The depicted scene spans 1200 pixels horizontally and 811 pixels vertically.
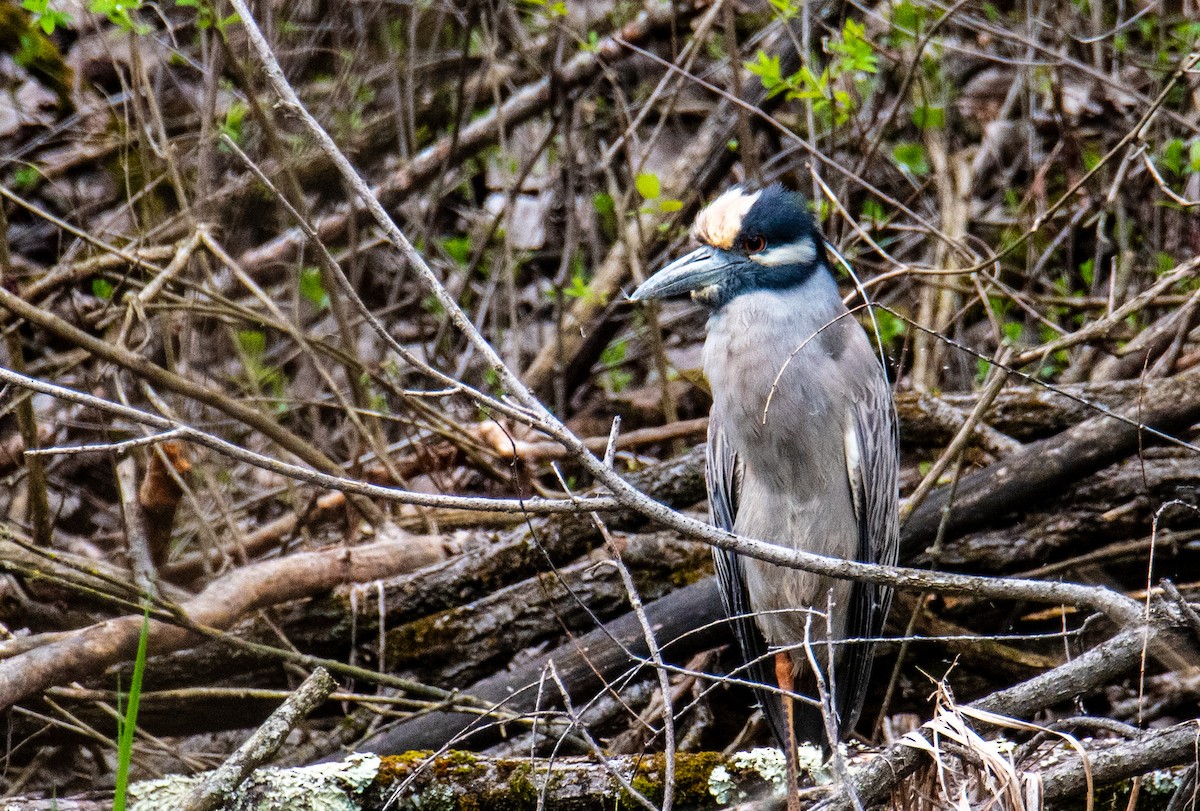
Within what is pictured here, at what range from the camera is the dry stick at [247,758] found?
7.17 ft

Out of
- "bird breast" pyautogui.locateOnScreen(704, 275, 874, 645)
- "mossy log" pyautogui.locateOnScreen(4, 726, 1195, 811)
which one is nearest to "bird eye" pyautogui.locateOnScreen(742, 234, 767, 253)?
"bird breast" pyautogui.locateOnScreen(704, 275, 874, 645)

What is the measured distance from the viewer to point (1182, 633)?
2.01 meters

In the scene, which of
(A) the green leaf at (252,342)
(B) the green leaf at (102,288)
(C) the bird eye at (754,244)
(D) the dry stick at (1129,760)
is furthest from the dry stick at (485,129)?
(D) the dry stick at (1129,760)

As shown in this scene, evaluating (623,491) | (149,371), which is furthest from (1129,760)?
(149,371)

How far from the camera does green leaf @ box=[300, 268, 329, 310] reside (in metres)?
5.47

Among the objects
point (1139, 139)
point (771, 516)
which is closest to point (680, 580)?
point (771, 516)

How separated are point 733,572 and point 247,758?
154 centimetres

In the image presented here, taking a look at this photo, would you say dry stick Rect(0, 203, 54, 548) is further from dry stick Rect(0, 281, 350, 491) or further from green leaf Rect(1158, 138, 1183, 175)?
green leaf Rect(1158, 138, 1183, 175)

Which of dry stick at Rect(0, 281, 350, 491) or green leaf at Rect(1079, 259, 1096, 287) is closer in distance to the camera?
dry stick at Rect(0, 281, 350, 491)

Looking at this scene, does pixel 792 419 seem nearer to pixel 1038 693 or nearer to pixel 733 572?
pixel 733 572

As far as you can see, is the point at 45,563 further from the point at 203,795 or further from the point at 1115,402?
the point at 1115,402

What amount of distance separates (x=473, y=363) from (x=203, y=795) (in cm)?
335

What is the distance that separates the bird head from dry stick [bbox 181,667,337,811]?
57.6 inches

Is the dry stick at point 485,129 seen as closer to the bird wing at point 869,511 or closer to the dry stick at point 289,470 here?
the bird wing at point 869,511
